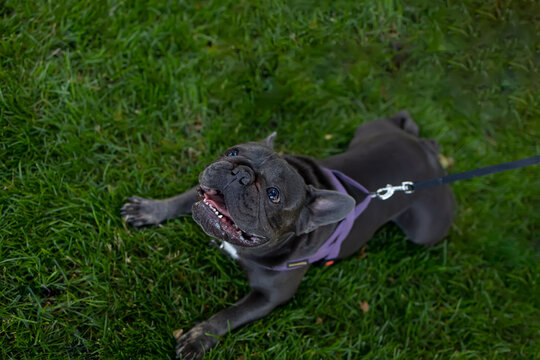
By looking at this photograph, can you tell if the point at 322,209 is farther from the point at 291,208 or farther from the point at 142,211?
the point at 142,211

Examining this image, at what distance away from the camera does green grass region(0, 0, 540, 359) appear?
366 cm

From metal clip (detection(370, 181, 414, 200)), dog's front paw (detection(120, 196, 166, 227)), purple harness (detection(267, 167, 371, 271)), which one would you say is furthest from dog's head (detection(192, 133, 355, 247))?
dog's front paw (detection(120, 196, 166, 227))

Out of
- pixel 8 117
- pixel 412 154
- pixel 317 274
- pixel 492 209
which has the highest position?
pixel 8 117

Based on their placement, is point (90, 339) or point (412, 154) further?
point (412, 154)

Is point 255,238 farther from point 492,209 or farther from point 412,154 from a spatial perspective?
point 492,209

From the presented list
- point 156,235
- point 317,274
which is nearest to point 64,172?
point 156,235

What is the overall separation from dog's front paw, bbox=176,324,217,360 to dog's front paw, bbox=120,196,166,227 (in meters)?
1.11

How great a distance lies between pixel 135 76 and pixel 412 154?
10.0 feet

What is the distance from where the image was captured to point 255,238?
3.03 m

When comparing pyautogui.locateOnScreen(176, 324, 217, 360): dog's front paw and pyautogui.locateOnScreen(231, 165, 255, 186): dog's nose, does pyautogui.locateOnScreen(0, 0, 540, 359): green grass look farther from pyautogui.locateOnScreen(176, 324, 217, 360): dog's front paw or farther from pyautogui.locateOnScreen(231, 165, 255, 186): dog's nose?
pyautogui.locateOnScreen(231, 165, 255, 186): dog's nose

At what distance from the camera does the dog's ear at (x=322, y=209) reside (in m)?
2.96

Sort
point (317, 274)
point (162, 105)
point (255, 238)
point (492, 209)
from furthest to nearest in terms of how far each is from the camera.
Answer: point (492, 209)
point (162, 105)
point (317, 274)
point (255, 238)

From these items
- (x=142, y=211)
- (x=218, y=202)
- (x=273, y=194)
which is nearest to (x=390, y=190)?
(x=273, y=194)

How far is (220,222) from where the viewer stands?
2.91 m
